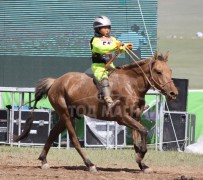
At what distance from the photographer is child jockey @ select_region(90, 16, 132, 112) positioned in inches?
514

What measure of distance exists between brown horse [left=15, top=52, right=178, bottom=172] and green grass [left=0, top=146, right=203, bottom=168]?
162 cm

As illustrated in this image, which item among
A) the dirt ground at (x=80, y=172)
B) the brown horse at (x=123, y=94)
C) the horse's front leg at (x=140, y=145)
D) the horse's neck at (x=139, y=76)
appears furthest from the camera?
the horse's neck at (x=139, y=76)

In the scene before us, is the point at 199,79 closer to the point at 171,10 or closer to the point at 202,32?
the point at 202,32

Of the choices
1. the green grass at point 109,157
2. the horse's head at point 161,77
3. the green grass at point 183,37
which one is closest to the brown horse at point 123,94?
the horse's head at point 161,77

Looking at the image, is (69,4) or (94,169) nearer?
(94,169)

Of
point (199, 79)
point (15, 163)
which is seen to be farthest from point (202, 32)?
point (15, 163)

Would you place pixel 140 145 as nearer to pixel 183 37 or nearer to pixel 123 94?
pixel 123 94

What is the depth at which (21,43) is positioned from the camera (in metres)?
20.7

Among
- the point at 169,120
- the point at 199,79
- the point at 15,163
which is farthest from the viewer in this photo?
the point at 199,79

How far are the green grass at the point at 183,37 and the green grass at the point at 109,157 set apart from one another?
20.4m

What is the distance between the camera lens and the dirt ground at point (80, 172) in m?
12.3

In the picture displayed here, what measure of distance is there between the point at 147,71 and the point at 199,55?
37.4 m

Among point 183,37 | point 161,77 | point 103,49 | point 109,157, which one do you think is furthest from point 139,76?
point 183,37

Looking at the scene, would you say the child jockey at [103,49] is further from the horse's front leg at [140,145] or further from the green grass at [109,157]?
the green grass at [109,157]
